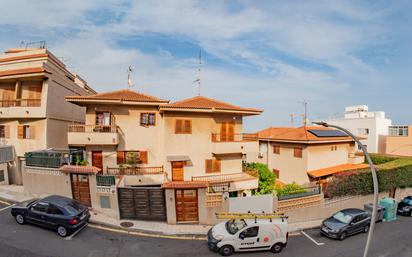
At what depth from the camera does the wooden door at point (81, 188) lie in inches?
696

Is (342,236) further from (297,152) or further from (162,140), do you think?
(162,140)

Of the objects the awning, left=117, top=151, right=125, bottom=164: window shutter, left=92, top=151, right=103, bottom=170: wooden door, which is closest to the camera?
the awning

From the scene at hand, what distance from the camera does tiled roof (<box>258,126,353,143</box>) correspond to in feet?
89.6

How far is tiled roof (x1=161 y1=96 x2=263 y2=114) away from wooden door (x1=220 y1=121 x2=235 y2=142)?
1.63 m

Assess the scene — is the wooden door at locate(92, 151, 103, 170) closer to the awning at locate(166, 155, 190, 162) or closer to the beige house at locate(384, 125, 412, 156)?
the awning at locate(166, 155, 190, 162)

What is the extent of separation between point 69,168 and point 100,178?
2442mm

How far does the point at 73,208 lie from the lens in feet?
48.2

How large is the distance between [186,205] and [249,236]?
474 cm

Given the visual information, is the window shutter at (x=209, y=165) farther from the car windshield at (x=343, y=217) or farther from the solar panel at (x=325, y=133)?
the solar panel at (x=325, y=133)

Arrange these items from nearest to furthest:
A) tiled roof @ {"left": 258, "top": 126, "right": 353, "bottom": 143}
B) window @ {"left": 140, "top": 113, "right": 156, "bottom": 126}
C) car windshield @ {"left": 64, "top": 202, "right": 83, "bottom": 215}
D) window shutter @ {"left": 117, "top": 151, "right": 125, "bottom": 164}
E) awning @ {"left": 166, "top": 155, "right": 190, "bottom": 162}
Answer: car windshield @ {"left": 64, "top": 202, "right": 83, "bottom": 215} < awning @ {"left": 166, "top": 155, "right": 190, "bottom": 162} < window shutter @ {"left": 117, "top": 151, "right": 125, "bottom": 164} < window @ {"left": 140, "top": 113, "right": 156, "bottom": 126} < tiled roof @ {"left": 258, "top": 126, "right": 353, "bottom": 143}

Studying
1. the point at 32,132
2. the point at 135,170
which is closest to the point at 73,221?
the point at 135,170

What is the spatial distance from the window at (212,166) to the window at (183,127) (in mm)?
3239

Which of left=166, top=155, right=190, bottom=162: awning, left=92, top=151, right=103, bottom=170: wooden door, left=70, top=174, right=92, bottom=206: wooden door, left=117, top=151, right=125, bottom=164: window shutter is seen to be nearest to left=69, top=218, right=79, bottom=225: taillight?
left=70, top=174, right=92, bottom=206: wooden door

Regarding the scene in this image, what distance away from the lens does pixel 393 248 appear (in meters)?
15.8
